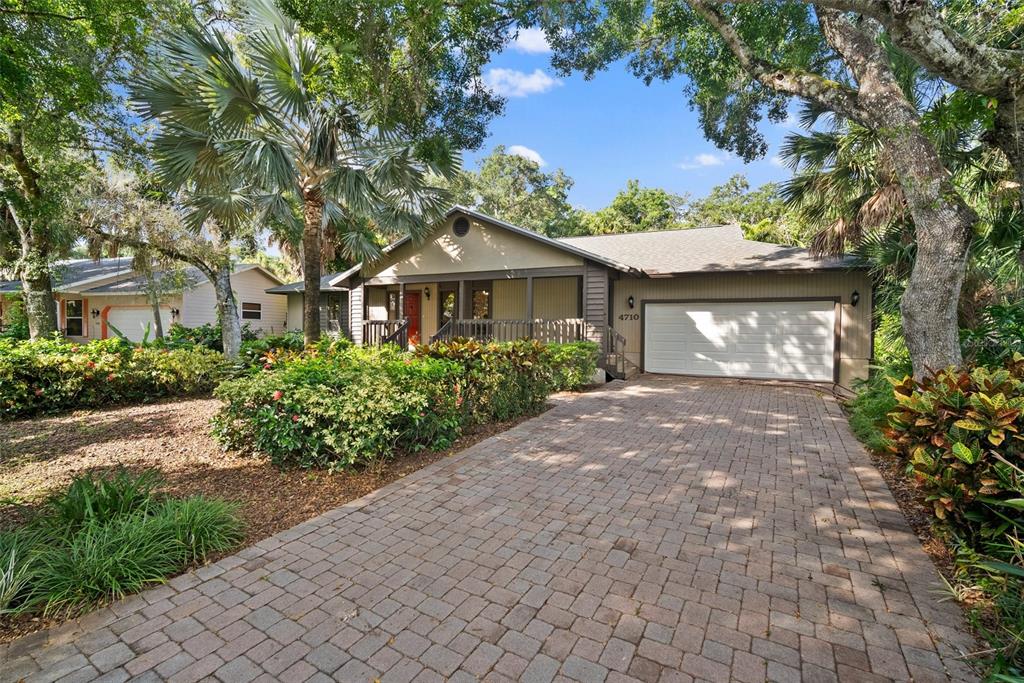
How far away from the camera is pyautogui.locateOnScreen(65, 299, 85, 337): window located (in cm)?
1964

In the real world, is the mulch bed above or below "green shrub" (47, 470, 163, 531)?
below

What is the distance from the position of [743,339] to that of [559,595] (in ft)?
35.4

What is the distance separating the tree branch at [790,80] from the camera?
6.87 metres

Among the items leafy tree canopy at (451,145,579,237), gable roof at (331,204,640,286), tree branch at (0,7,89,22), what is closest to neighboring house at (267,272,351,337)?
gable roof at (331,204,640,286)

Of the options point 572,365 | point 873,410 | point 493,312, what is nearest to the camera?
point 873,410

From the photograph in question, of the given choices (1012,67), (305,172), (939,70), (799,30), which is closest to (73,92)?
(305,172)

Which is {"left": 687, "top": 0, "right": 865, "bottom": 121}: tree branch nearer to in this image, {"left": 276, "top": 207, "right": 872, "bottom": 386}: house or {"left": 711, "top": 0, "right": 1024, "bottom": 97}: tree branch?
{"left": 711, "top": 0, "right": 1024, "bottom": 97}: tree branch

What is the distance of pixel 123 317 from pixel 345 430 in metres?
20.5

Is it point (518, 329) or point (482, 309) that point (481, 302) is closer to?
point (482, 309)

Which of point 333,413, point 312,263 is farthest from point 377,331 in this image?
point 333,413

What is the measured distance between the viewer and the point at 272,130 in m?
8.99

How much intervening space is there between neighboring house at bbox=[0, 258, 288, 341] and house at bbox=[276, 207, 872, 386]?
8.32m

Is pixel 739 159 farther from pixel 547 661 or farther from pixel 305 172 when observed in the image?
pixel 547 661

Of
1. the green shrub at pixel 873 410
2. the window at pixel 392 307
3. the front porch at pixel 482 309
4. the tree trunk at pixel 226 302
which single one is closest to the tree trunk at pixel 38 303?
the tree trunk at pixel 226 302
